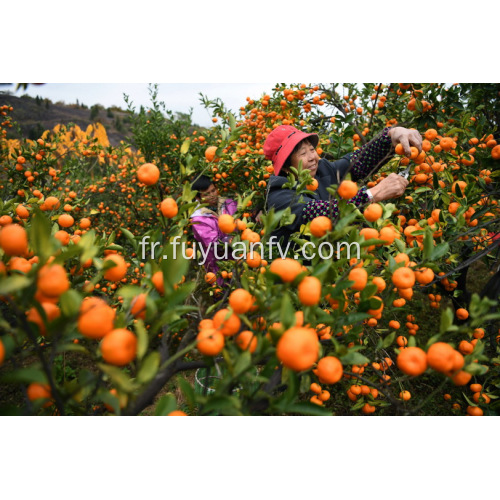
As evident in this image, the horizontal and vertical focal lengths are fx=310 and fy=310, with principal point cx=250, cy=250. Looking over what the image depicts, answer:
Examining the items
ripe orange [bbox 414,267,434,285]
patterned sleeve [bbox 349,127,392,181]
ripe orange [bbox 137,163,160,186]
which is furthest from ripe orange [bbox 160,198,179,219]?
patterned sleeve [bbox 349,127,392,181]

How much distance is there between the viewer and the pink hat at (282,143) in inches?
83.6

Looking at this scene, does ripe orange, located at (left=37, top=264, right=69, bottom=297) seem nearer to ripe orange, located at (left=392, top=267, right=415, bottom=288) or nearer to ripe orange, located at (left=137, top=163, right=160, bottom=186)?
ripe orange, located at (left=137, top=163, right=160, bottom=186)

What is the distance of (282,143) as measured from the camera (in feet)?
7.29

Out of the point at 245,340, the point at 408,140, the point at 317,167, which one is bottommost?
the point at 245,340

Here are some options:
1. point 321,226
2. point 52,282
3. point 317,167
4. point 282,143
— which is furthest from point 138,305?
point 317,167

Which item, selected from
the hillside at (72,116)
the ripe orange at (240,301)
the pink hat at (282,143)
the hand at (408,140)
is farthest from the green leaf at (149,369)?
the hillside at (72,116)

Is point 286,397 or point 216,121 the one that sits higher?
point 216,121

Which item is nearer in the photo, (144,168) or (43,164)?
(144,168)

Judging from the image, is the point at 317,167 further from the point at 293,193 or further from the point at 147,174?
the point at 147,174

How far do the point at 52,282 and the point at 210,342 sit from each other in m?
0.35
